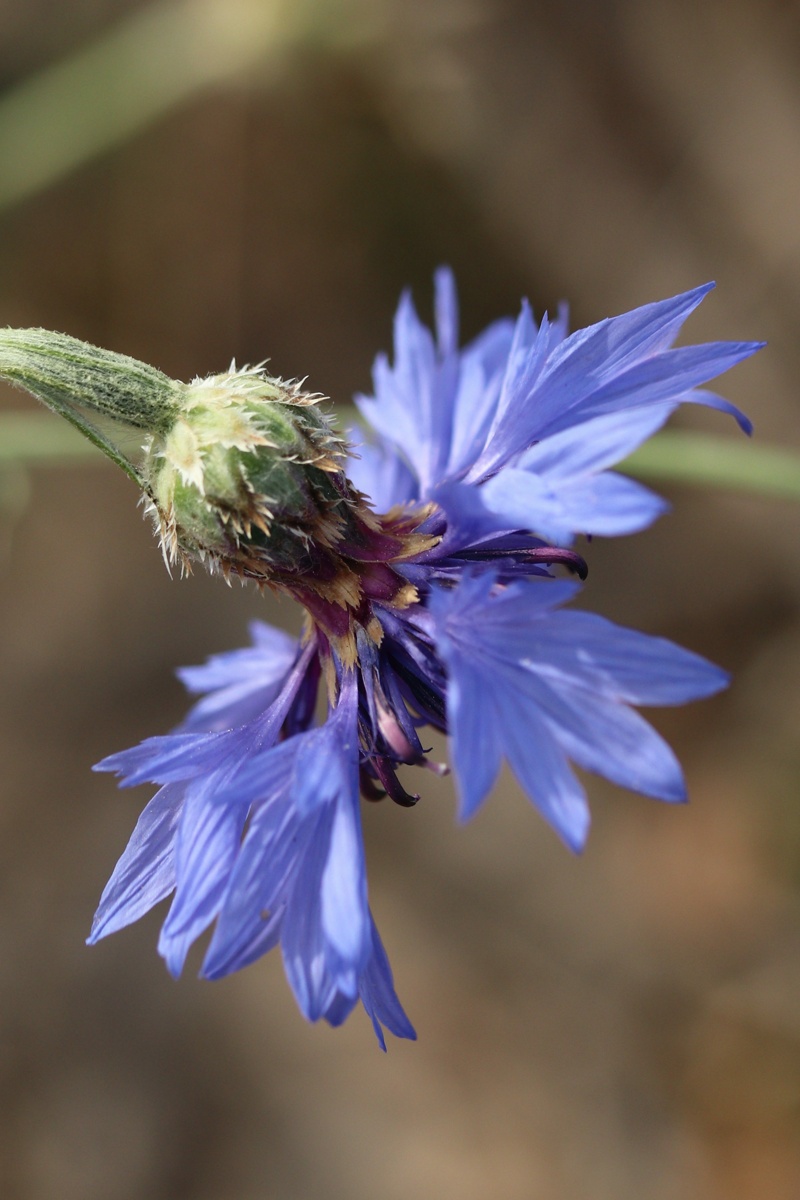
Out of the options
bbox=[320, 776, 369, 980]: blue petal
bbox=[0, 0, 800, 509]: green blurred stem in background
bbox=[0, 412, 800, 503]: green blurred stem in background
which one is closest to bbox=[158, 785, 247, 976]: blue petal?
bbox=[320, 776, 369, 980]: blue petal

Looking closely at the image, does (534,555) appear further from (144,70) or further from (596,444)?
(144,70)

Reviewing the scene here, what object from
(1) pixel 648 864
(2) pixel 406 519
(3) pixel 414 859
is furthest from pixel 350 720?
(1) pixel 648 864

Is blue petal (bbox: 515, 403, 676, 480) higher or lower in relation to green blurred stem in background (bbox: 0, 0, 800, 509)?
lower

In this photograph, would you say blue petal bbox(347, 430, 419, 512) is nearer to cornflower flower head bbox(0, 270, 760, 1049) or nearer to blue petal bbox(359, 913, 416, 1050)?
cornflower flower head bbox(0, 270, 760, 1049)

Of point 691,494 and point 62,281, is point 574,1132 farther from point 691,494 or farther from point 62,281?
point 62,281

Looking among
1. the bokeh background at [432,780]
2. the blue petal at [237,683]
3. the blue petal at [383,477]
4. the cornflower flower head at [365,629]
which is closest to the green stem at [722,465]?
the blue petal at [383,477]

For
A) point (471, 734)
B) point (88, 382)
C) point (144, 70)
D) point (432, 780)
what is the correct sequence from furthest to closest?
point (432, 780) < point (144, 70) < point (88, 382) < point (471, 734)

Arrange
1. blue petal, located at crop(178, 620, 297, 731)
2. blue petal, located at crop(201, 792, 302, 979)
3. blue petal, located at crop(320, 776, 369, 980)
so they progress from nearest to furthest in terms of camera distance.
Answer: blue petal, located at crop(320, 776, 369, 980) < blue petal, located at crop(201, 792, 302, 979) < blue petal, located at crop(178, 620, 297, 731)

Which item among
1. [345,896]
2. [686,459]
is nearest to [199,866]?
[345,896]

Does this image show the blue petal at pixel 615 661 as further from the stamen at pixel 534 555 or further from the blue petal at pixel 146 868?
the blue petal at pixel 146 868
